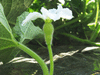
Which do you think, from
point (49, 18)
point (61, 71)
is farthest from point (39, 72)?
point (49, 18)

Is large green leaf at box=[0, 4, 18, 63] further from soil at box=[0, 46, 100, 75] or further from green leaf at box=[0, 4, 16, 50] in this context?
soil at box=[0, 46, 100, 75]

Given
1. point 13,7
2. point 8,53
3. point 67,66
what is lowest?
point 67,66

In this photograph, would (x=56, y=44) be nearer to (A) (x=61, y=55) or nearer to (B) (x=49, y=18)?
(A) (x=61, y=55)

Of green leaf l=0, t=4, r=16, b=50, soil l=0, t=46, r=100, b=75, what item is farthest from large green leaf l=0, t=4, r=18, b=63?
soil l=0, t=46, r=100, b=75

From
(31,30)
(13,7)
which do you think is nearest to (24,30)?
(31,30)

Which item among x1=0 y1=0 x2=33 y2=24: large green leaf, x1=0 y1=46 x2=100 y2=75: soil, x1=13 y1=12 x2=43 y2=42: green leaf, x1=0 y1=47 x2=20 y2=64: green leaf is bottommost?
x1=0 y1=46 x2=100 y2=75: soil

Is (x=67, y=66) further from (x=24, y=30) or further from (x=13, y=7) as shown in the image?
(x=13, y=7)

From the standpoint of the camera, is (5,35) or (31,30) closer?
(5,35)

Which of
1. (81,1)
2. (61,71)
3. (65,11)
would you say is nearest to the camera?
(65,11)
